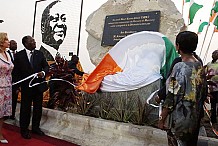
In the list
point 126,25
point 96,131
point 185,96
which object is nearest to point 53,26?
point 126,25

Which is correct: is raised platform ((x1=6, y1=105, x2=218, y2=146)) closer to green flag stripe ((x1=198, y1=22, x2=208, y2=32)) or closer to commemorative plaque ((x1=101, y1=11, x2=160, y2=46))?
commemorative plaque ((x1=101, y1=11, x2=160, y2=46))

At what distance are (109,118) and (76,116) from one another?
18.6 inches

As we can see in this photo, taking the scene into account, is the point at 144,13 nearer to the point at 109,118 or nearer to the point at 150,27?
the point at 150,27

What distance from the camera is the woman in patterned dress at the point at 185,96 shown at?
5.73 ft

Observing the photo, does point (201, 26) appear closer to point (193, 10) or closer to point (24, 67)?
point (193, 10)

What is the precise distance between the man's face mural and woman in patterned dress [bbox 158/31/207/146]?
19.2 ft

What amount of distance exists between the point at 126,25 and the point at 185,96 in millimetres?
3460

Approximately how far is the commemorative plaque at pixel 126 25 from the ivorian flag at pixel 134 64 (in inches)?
35.0

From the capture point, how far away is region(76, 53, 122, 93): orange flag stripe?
3.87 metres

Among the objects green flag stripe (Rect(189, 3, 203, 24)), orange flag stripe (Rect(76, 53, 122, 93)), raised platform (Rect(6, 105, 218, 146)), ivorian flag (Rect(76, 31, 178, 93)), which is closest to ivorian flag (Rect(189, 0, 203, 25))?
green flag stripe (Rect(189, 3, 203, 24))

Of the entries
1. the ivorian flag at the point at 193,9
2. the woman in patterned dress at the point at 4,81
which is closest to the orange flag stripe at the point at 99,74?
the woman in patterned dress at the point at 4,81

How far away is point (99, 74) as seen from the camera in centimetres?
396

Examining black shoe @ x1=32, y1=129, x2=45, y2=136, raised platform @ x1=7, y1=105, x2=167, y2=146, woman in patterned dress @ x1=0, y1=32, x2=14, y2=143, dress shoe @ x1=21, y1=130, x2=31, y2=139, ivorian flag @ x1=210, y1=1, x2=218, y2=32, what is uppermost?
ivorian flag @ x1=210, y1=1, x2=218, y2=32

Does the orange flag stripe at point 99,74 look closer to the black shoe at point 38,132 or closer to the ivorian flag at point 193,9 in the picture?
the black shoe at point 38,132
